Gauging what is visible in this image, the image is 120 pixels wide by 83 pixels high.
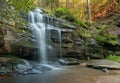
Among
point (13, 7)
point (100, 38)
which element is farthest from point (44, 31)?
point (13, 7)

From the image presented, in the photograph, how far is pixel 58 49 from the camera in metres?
15.6

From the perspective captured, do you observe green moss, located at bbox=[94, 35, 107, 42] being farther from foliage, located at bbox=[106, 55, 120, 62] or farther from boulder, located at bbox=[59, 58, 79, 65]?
boulder, located at bbox=[59, 58, 79, 65]

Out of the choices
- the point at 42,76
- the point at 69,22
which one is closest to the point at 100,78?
the point at 42,76

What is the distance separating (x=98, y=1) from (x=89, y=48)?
892cm

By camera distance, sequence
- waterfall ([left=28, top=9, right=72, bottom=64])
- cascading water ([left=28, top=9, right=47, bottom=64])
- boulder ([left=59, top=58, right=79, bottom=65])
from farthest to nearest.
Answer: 1. waterfall ([left=28, top=9, right=72, bottom=64])
2. cascading water ([left=28, top=9, right=47, bottom=64])
3. boulder ([left=59, top=58, right=79, bottom=65])

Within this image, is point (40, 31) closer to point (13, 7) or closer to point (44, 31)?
point (44, 31)

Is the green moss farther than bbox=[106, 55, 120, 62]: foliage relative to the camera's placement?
Yes

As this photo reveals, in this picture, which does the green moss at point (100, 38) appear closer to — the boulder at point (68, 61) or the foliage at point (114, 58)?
the foliage at point (114, 58)

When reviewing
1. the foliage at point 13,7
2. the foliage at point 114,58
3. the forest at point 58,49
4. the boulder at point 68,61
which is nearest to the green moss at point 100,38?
the forest at point 58,49

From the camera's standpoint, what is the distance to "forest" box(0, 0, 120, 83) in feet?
36.5

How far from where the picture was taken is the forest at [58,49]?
11123mm

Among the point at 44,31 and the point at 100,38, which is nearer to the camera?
the point at 44,31

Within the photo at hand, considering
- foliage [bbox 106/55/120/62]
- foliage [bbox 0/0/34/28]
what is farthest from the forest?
foliage [bbox 0/0/34/28]

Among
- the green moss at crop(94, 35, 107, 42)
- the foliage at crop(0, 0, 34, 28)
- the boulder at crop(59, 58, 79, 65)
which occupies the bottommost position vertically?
the boulder at crop(59, 58, 79, 65)
